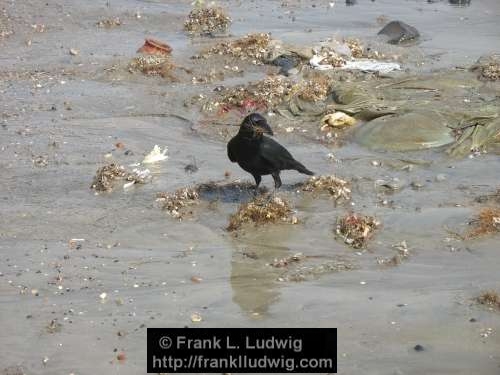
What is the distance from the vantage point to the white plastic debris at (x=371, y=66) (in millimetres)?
12383

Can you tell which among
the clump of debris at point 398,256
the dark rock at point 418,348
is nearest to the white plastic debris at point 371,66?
the clump of debris at point 398,256

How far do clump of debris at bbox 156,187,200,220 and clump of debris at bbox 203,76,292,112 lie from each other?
9.57 ft

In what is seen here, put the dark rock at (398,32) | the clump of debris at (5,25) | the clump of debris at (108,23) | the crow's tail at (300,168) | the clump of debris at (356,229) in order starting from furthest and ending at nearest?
the clump of debris at (108,23) < the clump of debris at (5,25) < the dark rock at (398,32) < the crow's tail at (300,168) < the clump of debris at (356,229)

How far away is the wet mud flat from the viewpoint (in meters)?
5.75

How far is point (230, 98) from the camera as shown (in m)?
11.2

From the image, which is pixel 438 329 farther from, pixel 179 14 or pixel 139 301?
pixel 179 14

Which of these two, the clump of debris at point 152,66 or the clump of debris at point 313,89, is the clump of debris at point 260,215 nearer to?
the clump of debris at point 313,89

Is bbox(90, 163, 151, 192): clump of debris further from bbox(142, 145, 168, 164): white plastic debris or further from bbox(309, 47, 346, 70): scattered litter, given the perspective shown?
bbox(309, 47, 346, 70): scattered litter

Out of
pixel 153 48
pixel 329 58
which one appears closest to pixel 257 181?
pixel 329 58

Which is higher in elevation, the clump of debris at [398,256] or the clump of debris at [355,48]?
the clump of debris at [355,48]

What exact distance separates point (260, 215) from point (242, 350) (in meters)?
2.47

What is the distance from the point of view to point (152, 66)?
12.5 meters

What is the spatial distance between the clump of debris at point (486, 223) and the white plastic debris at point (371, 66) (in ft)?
17.1
